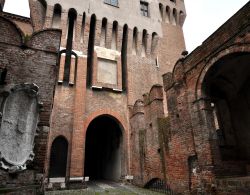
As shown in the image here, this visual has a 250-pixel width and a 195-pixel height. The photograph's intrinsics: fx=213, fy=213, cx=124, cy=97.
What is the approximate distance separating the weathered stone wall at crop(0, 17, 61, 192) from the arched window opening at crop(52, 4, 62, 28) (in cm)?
699

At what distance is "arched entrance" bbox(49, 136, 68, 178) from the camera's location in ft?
32.5

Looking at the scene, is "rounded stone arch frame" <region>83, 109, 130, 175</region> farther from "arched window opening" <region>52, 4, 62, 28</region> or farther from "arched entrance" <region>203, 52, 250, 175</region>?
"arched window opening" <region>52, 4, 62, 28</region>

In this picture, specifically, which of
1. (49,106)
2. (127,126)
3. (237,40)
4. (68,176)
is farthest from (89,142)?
(237,40)

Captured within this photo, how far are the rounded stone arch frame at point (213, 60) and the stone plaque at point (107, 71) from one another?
656 cm

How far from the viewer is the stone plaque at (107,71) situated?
41.6 ft

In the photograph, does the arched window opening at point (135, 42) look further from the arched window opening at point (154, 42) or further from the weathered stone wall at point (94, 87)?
the arched window opening at point (154, 42)

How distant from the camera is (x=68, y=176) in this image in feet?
31.9

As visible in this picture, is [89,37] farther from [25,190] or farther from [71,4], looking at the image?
[25,190]

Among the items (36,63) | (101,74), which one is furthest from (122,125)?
(36,63)

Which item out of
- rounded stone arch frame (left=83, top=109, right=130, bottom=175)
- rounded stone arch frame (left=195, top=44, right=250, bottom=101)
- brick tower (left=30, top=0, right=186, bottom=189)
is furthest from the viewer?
rounded stone arch frame (left=83, top=109, right=130, bottom=175)

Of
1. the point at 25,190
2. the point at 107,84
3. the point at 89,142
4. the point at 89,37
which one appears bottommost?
the point at 25,190

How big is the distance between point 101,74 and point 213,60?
740 cm

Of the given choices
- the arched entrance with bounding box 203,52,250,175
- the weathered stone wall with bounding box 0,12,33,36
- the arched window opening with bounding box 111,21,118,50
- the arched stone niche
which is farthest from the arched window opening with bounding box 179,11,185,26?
the arched stone niche

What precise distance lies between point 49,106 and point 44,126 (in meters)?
0.54
